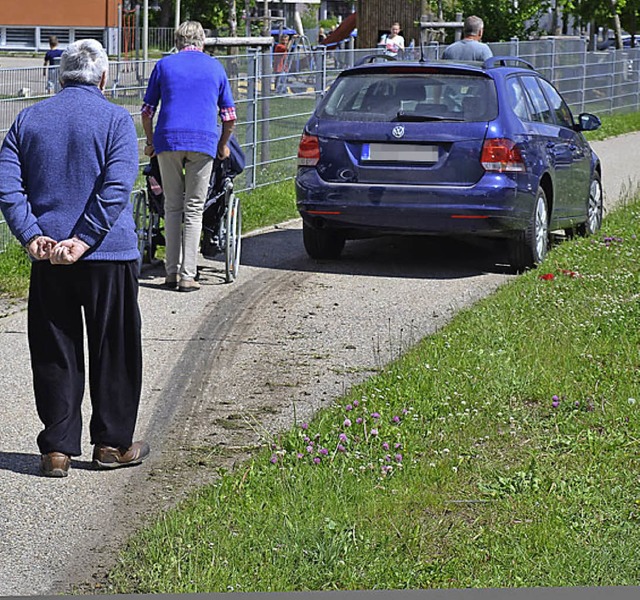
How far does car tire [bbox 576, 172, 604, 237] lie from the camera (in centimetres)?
1316

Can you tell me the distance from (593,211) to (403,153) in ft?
10.5

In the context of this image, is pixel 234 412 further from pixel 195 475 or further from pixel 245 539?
pixel 245 539

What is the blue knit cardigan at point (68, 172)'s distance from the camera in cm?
596

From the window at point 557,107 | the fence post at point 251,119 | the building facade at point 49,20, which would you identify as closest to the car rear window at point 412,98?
the window at point 557,107

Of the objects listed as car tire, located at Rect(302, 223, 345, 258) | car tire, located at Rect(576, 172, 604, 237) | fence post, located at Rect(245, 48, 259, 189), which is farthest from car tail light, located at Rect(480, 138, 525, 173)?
fence post, located at Rect(245, 48, 259, 189)

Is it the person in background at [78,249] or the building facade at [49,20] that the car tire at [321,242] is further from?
the building facade at [49,20]

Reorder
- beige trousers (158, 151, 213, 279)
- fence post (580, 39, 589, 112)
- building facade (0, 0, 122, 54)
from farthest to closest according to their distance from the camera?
building facade (0, 0, 122, 54)
fence post (580, 39, 589, 112)
beige trousers (158, 151, 213, 279)

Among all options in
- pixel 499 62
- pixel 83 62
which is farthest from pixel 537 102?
pixel 83 62

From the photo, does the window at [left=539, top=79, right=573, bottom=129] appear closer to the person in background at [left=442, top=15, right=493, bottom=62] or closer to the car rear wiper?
the car rear wiper

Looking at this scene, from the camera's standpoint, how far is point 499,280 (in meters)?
11.1

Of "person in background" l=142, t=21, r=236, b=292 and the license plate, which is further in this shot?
the license plate

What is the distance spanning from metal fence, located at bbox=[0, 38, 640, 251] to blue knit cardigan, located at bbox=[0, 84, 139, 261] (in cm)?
435

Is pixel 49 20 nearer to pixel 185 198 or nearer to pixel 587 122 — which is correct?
pixel 587 122

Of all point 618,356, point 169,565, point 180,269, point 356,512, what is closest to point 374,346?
point 618,356
